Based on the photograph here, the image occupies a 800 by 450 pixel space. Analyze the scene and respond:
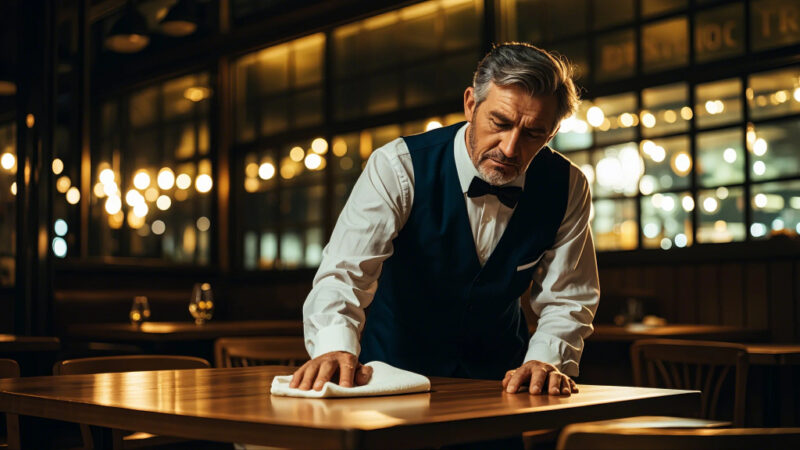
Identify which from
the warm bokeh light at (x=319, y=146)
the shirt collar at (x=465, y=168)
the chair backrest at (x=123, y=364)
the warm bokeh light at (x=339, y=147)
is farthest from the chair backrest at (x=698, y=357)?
the warm bokeh light at (x=319, y=146)

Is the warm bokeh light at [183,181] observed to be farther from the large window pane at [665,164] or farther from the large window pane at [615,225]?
the large window pane at [665,164]

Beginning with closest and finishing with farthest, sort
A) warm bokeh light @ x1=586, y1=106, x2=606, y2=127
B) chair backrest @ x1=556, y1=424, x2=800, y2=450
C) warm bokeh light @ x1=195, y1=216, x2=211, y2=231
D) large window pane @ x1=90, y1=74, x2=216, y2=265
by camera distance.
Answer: chair backrest @ x1=556, y1=424, x2=800, y2=450 → warm bokeh light @ x1=586, y1=106, x2=606, y2=127 → warm bokeh light @ x1=195, y1=216, x2=211, y2=231 → large window pane @ x1=90, y1=74, x2=216, y2=265

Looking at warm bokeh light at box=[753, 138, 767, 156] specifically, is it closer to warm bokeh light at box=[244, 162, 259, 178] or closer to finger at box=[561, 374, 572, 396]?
finger at box=[561, 374, 572, 396]

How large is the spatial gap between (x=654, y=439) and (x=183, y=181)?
755cm

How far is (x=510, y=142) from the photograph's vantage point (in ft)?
5.77

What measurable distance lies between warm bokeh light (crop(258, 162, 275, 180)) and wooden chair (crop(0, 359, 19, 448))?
499 centimetres

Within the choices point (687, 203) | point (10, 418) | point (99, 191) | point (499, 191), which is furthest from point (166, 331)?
point (99, 191)

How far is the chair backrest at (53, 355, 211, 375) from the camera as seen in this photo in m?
2.29

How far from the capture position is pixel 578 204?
79.7 inches

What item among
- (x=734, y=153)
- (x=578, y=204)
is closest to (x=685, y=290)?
(x=734, y=153)

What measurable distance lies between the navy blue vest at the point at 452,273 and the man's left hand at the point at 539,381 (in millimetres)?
380

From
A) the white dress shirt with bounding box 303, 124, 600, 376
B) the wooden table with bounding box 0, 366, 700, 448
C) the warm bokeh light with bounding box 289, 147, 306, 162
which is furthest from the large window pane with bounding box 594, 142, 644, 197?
the wooden table with bounding box 0, 366, 700, 448

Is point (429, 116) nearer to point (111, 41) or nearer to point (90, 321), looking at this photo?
point (111, 41)

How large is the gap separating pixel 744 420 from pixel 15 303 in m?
3.57
